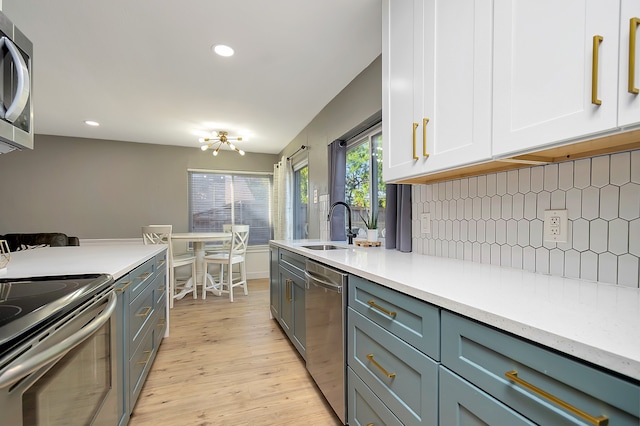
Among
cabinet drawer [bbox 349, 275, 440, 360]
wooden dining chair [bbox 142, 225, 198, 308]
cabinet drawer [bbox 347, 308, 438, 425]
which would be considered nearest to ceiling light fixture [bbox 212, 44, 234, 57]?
cabinet drawer [bbox 349, 275, 440, 360]

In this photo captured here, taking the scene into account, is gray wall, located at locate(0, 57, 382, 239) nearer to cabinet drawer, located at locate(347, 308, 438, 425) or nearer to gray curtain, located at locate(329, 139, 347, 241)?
gray curtain, located at locate(329, 139, 347, 241)

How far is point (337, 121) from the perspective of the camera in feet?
9.75

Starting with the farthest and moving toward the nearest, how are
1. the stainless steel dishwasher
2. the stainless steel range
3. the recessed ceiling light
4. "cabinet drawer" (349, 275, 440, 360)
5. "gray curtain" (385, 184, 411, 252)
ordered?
the recessed ceiling light → "gray curtain" (385, 184, 411, 252) → the stainless steel dishwasher → "cabinet drawer" (349, 275, 440, 360) → the stainless steel range

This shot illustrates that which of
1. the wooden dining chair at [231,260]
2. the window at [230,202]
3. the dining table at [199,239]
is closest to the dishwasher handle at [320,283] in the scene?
the wooden dining chair at [231,260]

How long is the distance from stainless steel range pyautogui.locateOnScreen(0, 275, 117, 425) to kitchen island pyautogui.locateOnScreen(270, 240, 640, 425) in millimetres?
969

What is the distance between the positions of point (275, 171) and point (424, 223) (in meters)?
3.73

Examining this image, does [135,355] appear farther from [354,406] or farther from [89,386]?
[354,406]

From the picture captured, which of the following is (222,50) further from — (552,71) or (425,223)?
(552,71)

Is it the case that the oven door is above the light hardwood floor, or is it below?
above

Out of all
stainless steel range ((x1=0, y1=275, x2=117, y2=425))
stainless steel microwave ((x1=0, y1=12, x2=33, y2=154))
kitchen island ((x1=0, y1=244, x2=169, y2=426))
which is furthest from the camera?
kitchen island ((x1=0, y1=244, x2=169, y2=426))

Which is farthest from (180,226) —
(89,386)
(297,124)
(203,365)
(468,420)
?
(468,420)

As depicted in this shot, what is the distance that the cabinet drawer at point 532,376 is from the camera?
48cm

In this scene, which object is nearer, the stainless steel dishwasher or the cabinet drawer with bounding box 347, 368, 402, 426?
the cabinet drawer with bounding box 347, 368, 402, 426

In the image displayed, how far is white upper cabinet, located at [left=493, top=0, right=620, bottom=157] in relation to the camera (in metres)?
0.70
